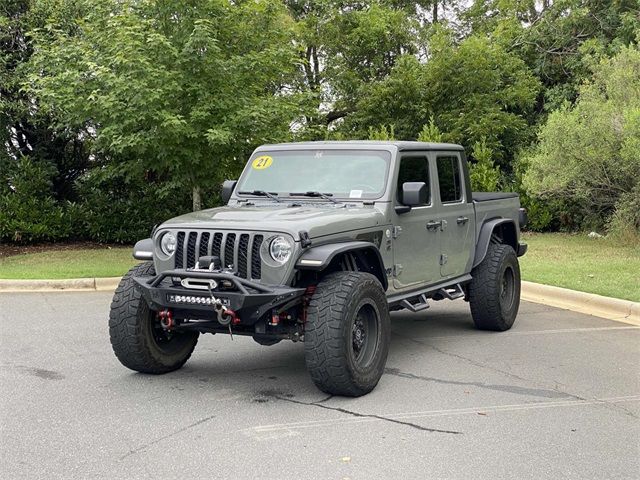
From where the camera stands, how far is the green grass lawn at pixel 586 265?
9.91 meters

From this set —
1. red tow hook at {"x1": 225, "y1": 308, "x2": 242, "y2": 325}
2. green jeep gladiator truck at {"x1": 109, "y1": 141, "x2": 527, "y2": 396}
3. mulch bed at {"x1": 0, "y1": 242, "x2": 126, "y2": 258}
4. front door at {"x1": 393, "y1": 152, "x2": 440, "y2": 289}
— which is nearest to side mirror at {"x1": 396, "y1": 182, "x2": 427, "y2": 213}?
green jeep gladiator truck at {"x1": 109, "y1": 141, "x2": 527, "y2": 396}

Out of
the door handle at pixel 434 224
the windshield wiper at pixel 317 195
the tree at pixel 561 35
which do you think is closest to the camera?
the windshield wiper at pixel 317 195

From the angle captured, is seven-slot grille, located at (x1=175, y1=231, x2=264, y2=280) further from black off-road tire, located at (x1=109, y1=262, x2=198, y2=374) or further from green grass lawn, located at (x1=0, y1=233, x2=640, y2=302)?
green grass lawn, located at (x1=0, y1=233, x2=640, y2=302)

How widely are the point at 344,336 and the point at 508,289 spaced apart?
3538 mm

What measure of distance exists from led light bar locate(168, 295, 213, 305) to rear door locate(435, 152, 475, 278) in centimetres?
266

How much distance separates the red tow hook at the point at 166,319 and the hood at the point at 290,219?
2.14 ft

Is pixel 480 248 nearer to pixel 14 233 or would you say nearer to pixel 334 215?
pixel 334 215

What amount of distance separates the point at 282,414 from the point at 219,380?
3.48 feet

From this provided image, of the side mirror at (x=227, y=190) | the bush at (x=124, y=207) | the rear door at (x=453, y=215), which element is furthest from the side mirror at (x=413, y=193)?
the bush at (x=124, y=207)

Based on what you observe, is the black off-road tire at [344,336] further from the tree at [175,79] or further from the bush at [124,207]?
the bush at [124,207]

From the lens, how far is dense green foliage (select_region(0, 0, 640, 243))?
12.2m

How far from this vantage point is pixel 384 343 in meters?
5.76

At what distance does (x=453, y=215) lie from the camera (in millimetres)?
7320

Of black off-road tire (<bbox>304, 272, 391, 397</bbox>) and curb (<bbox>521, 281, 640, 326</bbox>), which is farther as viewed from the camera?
curb (<bbox>521, 281, 640, 326</bbox>)
